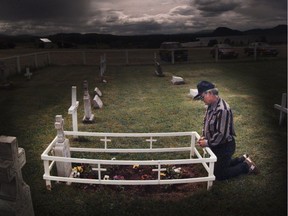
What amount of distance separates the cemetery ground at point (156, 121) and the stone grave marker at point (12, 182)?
1.97 ft

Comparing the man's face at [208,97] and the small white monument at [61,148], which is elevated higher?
the man's face at [208,97]

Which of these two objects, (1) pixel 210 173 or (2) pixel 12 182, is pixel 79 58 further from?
(2) pixel 12 182

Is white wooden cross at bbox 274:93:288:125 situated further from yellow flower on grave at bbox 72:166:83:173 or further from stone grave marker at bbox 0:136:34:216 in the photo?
stone grave marker at bbox 0:136:34:216

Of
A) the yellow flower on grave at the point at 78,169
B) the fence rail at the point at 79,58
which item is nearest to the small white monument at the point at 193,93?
the fence rail at the point at 79,58

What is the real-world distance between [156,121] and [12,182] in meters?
3.66

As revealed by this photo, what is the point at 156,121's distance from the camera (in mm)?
5574

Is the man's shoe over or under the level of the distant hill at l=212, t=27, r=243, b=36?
under

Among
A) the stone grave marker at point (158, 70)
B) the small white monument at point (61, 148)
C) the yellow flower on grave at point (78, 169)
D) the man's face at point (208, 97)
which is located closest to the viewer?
the man's face at point (208, 97)

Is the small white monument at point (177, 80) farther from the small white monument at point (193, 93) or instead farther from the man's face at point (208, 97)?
the man's face at point (208, 97)

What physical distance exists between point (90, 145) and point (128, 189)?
1.50 m

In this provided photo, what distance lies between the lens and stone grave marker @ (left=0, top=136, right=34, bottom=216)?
1973 millimetres

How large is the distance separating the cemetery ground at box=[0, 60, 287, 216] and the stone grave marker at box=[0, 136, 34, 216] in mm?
600

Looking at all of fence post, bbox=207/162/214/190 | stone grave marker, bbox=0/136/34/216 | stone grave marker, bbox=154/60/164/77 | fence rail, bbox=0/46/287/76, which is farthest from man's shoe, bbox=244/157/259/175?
stone grave marker, bbox=154/60/164/77

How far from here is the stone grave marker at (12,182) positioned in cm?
197
